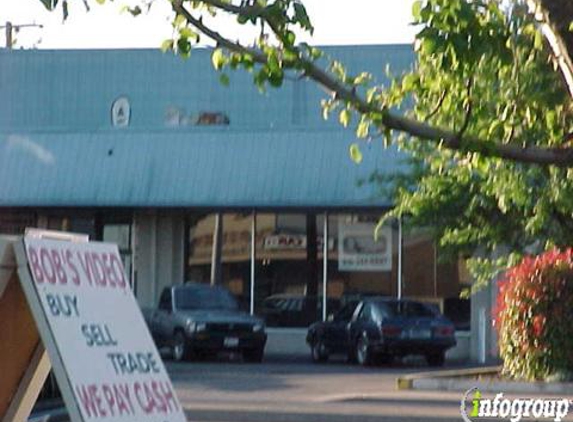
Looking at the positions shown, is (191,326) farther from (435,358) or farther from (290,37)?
(290,37)

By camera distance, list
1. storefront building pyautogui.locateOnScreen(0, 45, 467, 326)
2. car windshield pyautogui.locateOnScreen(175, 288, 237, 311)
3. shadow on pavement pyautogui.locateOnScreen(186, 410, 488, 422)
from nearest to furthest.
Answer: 1. shadow on pavement pyautogui.locateOnScreen(186, 410, 488, 422)
2. car windshield pyautogui.locateOnScreen(175, 288, 237, 311)
3. storefront building pyautogui.locateOnScreen(0, 45, 467, 326)

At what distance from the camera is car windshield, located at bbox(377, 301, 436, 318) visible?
31375 millimetres

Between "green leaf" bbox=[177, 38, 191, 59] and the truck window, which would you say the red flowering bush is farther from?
"green leaf" bbox=[177, 38, 191, 59]

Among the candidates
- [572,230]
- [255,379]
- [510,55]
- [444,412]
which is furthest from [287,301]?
[510,55]

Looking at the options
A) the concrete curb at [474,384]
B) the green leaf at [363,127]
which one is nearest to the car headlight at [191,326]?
the concrete curb at [474,384]

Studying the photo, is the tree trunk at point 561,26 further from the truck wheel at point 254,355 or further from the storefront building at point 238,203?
the storefront building at point 238,203

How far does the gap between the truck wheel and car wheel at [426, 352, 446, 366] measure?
3717mm

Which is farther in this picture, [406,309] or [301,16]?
[406,309]

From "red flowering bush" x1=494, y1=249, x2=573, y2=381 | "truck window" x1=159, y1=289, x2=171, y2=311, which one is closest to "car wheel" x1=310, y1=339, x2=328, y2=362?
"truck window" x1=159, y1=289, x2=171, y2=311

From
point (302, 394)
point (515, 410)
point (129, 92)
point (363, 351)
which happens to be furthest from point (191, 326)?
point (515, 410)

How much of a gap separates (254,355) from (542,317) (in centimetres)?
1247

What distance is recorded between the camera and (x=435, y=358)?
31.8m

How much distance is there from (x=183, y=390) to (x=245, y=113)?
18.7m

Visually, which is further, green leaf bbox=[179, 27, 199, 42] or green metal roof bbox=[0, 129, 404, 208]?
green metal roof bbox=[0, 129, 404, 208]
